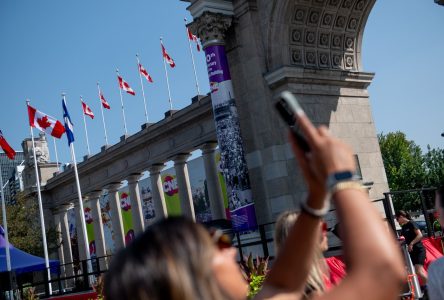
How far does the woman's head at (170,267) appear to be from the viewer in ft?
5.22

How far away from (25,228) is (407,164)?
4165 cm

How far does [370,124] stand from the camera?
21.8 m

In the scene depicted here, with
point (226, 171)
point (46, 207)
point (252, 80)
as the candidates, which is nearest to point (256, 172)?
point (226, 171)

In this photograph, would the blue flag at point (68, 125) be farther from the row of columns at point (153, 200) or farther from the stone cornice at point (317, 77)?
the stone cornice at point (317, 77)

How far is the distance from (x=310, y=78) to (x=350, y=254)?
18.5m

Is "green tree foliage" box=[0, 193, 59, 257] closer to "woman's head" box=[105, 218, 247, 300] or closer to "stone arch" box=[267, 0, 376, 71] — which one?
"stone arch" box=[267, 0, 376, 71]

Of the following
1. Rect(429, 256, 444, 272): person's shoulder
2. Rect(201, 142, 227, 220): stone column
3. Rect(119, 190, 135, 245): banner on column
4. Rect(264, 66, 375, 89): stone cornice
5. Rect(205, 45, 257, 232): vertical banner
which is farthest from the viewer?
Rect(119, 190, 135, 245): banner on column

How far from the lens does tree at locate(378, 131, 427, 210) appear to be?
6394cm

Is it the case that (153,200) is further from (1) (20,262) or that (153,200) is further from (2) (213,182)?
(1) (20,262)

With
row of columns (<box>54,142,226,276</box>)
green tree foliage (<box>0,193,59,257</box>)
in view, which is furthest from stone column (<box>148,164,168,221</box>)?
green tree foliage (<box>0,193,59,257</box>)

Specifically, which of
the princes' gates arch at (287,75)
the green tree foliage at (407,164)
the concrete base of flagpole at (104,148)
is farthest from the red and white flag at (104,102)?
the green tree foliage at (407,164)

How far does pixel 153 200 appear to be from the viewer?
40.9 m

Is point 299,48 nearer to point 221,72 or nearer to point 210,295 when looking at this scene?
point 221,72

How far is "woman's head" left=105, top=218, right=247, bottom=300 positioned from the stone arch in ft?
58.6
